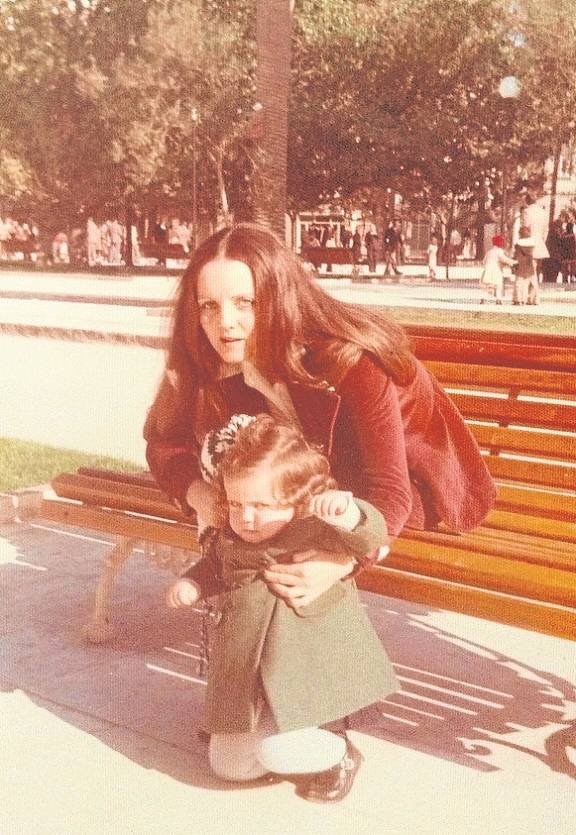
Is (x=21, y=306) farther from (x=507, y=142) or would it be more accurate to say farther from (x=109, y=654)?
(x=507, y=142)

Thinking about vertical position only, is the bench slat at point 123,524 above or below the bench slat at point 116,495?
below

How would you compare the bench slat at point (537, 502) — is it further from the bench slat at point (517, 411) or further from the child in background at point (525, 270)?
the child in background at point (525, 270)

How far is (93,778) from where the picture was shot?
3.08m

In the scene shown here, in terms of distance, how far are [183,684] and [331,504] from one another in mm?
1408

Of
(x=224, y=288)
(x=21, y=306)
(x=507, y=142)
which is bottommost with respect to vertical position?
(x=21, y=306)

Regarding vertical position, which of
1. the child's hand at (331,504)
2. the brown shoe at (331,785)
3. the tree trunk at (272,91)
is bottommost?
the brown shoe at (331,785)

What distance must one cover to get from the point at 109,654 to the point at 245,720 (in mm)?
1312

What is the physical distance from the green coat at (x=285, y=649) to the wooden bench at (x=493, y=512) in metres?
0.33

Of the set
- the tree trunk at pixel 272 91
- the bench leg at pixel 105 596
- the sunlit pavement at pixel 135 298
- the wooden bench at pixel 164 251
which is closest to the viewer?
the bench leg at pixel 105 596

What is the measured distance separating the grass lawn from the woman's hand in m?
3.39

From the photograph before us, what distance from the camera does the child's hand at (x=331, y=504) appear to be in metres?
2.54

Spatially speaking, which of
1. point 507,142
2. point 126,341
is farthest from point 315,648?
point 507,142

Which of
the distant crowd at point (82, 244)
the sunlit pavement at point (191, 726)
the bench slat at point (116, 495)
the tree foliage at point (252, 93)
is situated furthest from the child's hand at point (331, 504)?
the distant crowd at point (82, 244)

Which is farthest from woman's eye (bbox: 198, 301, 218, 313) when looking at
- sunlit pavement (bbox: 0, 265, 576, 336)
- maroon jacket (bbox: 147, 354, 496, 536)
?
sunlit pavement (bbox: 0, 265, 576, 336)
